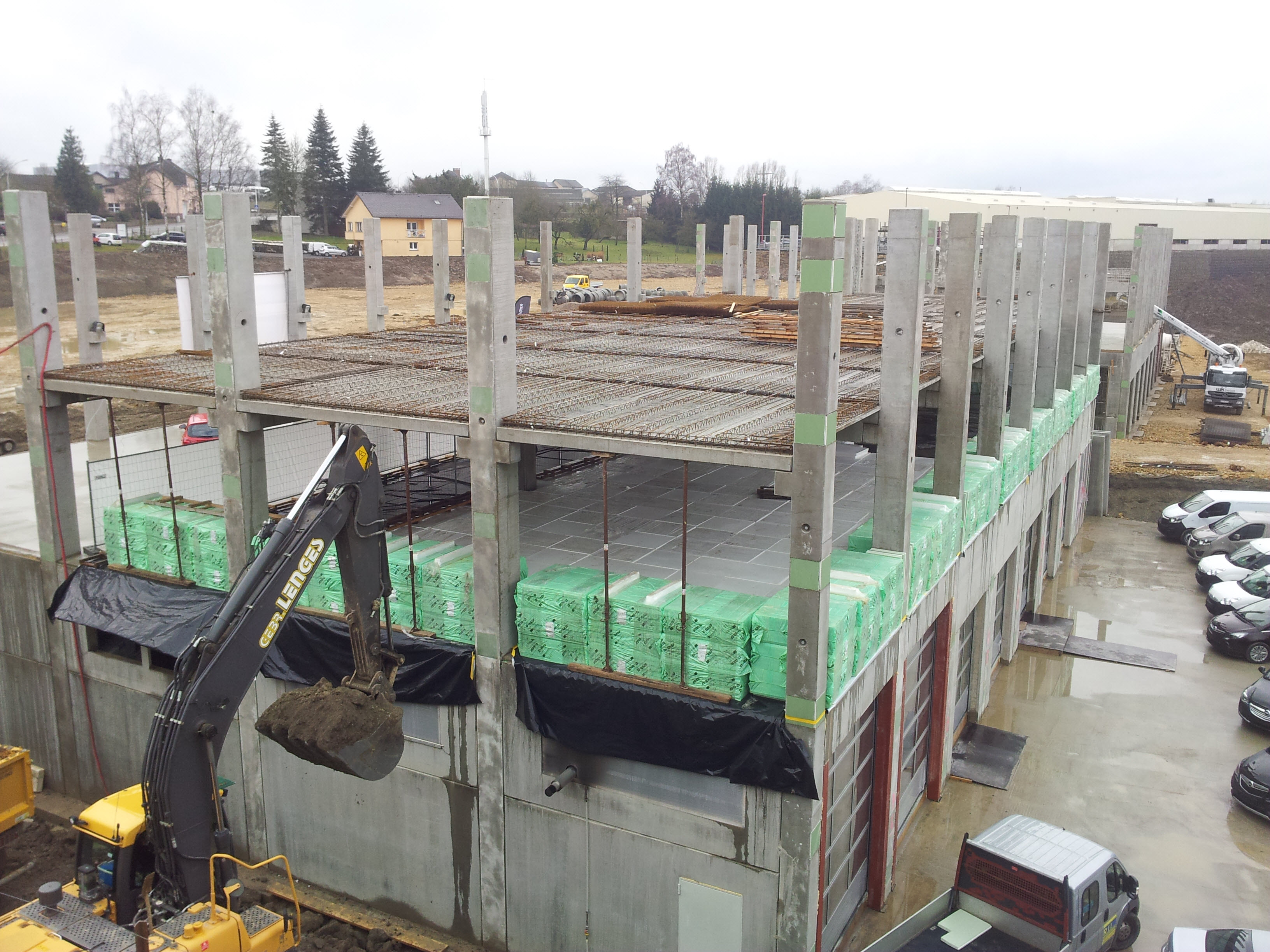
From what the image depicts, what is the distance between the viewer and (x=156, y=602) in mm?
15258

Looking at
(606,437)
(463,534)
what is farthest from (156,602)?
(606,437)

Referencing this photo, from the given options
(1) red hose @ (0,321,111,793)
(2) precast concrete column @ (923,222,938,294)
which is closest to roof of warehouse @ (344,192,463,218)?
(2) precast concrete column @ (923,222,938,294)

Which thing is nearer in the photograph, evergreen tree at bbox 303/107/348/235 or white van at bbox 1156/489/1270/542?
white van at bbox 1156/489/1270/542

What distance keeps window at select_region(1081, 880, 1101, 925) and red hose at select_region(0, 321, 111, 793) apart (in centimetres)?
1485

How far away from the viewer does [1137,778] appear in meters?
16.9

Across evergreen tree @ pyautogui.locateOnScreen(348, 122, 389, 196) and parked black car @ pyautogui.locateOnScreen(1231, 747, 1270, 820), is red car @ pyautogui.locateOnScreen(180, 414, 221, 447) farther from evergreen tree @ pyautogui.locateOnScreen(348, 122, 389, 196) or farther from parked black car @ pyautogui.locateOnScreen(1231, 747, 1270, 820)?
evergreen tree @ pyautogui.locateOnScreen(348, 122, 389, 196)

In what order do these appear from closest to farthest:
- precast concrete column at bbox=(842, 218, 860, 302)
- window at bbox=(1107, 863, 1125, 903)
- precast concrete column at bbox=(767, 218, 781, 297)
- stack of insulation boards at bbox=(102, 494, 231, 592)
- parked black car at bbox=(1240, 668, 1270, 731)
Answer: window at bbox=(1107, 863, 1125, 903) < stack of insulation boards at bbox=(102, 494, 231, 592) < parked black car at bbox=(1240, 668, 1270, 731) < precast concrete column at bbox=(842, 218, 860, 302) < precast concrete column at bbox=(767, 218, 781, 297)

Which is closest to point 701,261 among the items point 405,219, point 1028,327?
point 1028,327

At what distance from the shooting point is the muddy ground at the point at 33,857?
1501 centimetres

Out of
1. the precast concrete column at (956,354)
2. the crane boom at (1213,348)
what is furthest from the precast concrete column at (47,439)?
the crane boom at (1213,348)

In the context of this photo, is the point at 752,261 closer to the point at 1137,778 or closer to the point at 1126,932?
the point at 1137,778

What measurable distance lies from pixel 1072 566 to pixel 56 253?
176 ft

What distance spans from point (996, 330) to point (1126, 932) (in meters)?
9.77

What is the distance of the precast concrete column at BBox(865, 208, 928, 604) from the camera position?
1247 cm
